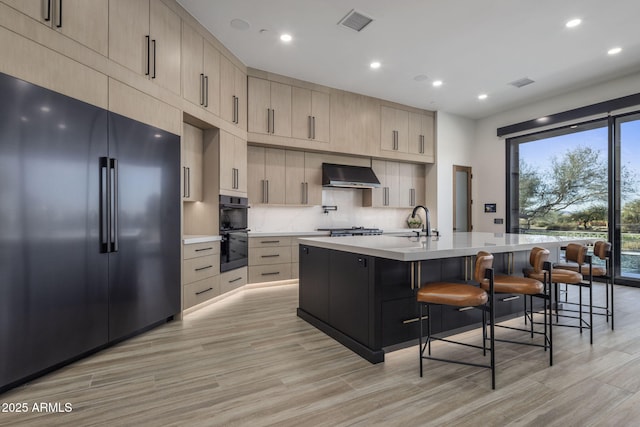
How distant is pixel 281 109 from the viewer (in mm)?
4863

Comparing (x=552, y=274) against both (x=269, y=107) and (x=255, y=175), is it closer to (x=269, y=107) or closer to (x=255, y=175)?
(x=255, y=175)

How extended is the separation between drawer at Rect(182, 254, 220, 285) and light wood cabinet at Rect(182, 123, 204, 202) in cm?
77

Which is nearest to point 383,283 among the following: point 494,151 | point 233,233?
point 233,233

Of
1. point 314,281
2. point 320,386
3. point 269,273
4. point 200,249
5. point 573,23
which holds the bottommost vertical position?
point 320,386

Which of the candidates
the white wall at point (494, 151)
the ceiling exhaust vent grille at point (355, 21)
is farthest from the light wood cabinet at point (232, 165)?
the white wall at point (494, 151)

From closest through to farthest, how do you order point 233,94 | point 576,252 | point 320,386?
1. point 320,386
2. point 576,252
3. point 233,94

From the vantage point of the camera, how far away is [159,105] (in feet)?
9.81

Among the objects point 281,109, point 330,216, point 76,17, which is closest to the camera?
point 76,17

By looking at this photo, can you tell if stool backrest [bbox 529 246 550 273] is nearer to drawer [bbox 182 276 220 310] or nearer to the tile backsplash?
drawer [bbox 182 276 220 310]

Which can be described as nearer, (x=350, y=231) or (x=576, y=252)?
(x=576, y=252)

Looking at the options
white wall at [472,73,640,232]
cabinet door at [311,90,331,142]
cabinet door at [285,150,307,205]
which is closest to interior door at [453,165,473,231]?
white wall at [472,73,640,232]

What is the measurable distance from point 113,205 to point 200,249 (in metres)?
1.27

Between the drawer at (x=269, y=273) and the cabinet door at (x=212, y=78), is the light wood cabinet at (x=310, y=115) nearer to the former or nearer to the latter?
the cabinet door at (x=212, y=78)

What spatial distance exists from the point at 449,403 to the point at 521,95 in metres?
5.80
